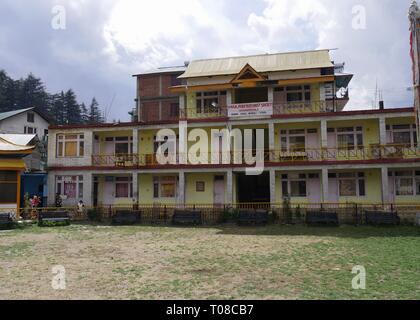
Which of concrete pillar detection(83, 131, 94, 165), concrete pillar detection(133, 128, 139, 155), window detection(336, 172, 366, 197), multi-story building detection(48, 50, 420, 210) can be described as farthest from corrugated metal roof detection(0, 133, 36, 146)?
window detection(336, 172, 366, 197)

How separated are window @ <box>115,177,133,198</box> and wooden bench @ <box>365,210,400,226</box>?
1667 cm

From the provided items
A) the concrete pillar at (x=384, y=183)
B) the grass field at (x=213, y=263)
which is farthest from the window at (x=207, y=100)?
the concrete pillar at (x=384, y=183)

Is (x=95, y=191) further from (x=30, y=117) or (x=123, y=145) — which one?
(x=30, y=117)

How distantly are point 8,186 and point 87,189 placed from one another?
16.5 ft

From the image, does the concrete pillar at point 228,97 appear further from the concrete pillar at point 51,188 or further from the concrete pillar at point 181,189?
the concrete pillar at point 51,188

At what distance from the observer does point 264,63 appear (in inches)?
1112

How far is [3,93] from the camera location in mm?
72562

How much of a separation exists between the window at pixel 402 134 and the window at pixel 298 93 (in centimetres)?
587

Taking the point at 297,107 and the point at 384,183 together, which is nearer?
the point at 384,183

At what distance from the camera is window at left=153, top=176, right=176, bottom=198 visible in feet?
89.6

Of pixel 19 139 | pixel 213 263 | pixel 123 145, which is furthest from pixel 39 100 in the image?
pixel 213 263

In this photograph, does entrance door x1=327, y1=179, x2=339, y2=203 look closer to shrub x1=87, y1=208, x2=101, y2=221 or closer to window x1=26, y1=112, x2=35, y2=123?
shrub x1=87, y1=208, x2=101, y2=221

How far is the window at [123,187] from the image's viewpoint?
27875 mm

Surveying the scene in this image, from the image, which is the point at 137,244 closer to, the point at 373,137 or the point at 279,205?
the point at 279,205
